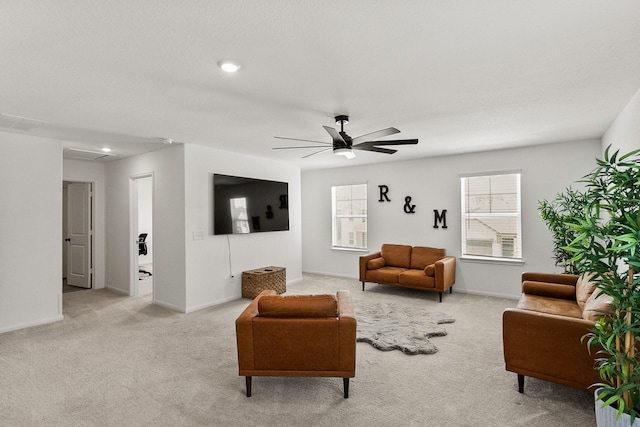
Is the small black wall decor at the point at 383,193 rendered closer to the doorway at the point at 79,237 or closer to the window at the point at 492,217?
the window at the point at 492,217

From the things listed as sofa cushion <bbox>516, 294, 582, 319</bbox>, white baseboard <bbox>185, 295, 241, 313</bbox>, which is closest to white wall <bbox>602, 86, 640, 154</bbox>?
sofa cushion <bbox>516, 294, 582, 319</bbox>

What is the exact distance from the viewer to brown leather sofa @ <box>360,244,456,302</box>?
5.34m

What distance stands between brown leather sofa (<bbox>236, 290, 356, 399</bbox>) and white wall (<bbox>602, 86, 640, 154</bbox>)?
3047 mm

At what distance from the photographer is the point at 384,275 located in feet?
19.2

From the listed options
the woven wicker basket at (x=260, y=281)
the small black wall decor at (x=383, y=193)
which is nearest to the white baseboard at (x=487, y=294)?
the small black wall decor at (x=383, y=193)

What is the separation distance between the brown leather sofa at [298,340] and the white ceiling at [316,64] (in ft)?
5.86

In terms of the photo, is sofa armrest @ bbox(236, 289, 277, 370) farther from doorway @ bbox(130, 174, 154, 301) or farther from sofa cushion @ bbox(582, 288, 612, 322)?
doorway @ bbox(130, 174, 154, 301)

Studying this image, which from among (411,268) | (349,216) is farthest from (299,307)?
(349,216)

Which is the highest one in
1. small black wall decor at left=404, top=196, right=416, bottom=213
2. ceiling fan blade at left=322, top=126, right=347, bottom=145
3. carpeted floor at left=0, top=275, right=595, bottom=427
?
ceiling fan blade at left=322, top=126, right=347, bottom=145

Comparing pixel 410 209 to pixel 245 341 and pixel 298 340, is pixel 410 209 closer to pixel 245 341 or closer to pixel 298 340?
pixel 298 340

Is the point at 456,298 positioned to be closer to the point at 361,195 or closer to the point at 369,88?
the point at 361,195

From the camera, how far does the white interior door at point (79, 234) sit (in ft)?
20.8

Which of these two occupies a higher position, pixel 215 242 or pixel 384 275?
pixel 215 242

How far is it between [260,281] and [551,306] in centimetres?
393
